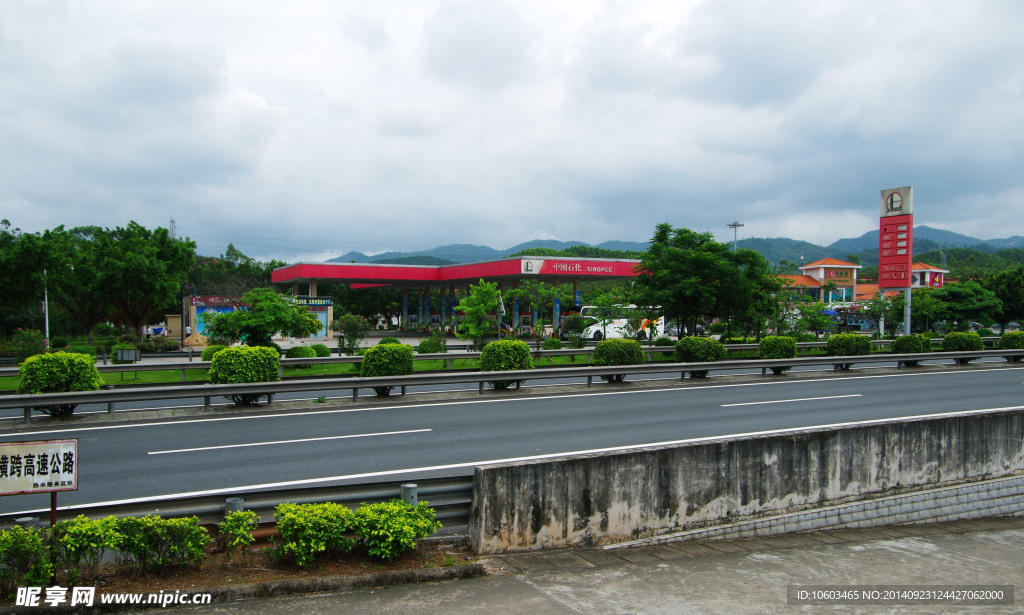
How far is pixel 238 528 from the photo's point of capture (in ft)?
18.5

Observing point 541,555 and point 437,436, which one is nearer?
point 541,555

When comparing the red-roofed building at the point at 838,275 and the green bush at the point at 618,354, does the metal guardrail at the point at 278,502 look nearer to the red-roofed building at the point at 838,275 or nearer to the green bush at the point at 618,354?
the green bush at the point at 618,354

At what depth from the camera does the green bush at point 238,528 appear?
5621mm

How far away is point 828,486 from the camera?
28.2 feet

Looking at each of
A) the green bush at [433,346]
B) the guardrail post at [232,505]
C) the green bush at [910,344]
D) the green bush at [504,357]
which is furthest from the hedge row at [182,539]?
the green bush at [910,344]

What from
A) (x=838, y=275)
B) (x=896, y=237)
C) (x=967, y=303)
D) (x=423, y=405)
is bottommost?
(x=423, y=405)

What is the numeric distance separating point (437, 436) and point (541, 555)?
6.44m

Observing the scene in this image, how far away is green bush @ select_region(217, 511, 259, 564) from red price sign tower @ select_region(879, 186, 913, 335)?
41748 millimetres

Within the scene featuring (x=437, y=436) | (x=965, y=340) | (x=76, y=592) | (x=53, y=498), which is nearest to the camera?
(x=76, y=592)

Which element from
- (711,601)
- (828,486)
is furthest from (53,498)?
(828,486)

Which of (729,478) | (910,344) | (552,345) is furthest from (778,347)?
(729,478)

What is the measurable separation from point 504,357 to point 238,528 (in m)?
13.9

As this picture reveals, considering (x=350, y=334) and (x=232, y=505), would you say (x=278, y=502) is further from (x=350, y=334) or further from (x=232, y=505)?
(x=350, y=334)

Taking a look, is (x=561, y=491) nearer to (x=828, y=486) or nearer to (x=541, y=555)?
(x=541, y=555)
